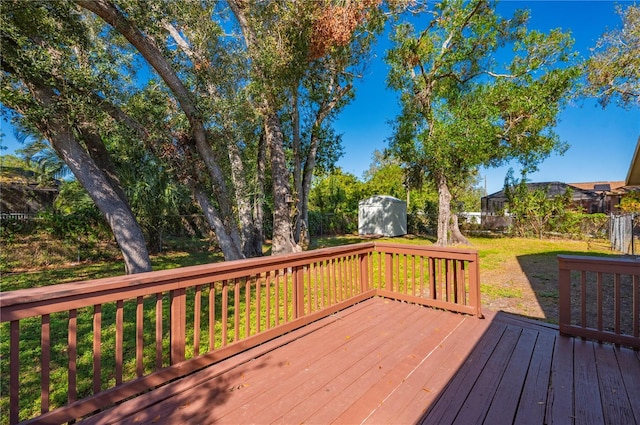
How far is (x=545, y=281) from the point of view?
218 inches

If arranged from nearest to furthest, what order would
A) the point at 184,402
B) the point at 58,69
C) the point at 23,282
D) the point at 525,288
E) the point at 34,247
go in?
the point at 184,402 < the point at 58,69 < the point at 525,288 < the point at 23,282 < the point at 34,247

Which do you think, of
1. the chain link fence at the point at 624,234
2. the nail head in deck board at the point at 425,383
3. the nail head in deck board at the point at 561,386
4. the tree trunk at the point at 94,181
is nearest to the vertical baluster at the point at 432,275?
the nail head in deck board at the point at 425,383

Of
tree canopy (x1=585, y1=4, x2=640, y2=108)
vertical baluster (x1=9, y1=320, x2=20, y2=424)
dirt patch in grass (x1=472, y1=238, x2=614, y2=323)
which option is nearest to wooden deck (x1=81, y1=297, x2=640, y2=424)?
vertical baluster (x1=9, y1=320, x2=20, y2=424)

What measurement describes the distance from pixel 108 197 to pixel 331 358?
4.34 m

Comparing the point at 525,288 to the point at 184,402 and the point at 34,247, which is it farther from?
the point at 34,247

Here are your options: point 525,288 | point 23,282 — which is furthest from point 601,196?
point 23,282

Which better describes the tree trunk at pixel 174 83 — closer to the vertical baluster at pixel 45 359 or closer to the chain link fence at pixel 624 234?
the vertical baluster at pixel 45 359

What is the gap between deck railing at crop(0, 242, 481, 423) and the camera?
4.86 ft

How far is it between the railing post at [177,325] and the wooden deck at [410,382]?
8.0 inches

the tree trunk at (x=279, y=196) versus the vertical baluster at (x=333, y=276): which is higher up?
the tree trunk at (x=279, y=196)

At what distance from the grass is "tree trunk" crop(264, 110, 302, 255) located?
1.26 meters

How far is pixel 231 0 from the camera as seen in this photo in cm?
531

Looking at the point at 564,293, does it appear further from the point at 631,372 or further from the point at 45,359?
the point at 45,359

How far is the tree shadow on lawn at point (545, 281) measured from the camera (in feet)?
13.2
